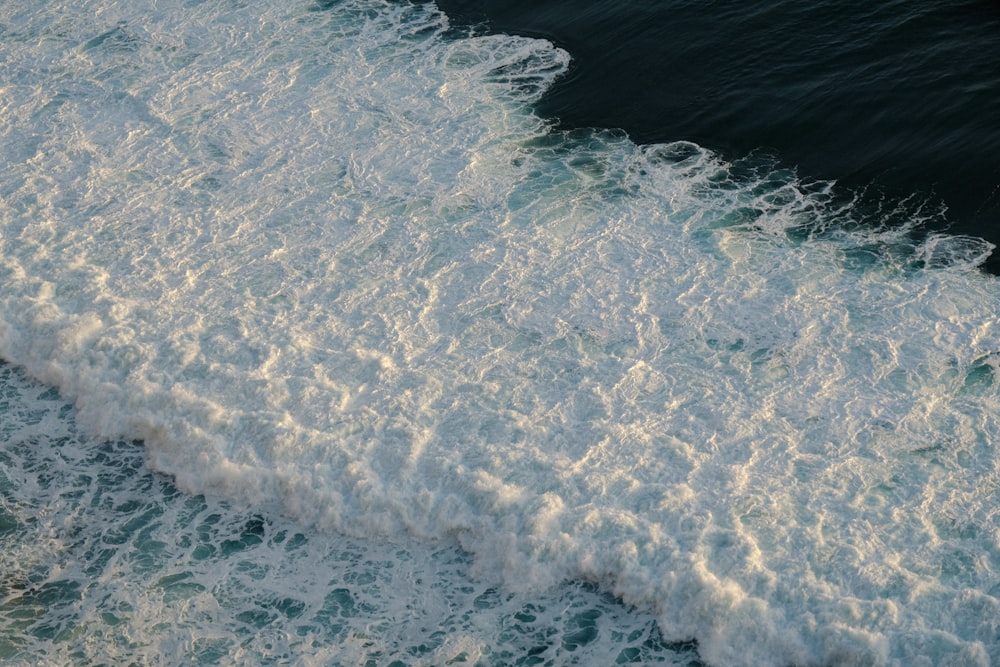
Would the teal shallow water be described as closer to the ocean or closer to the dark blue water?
the ocean

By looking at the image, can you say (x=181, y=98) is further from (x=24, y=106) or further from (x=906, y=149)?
(x=906, y=149)

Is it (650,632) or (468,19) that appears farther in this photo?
(468,19)

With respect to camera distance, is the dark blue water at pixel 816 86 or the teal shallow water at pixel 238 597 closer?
the teal shallow water at pixel 238 597

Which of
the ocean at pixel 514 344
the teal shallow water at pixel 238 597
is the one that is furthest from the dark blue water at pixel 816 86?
the teal shallow water at pixel 238 597

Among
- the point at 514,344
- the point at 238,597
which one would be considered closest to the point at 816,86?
the point at 514,344

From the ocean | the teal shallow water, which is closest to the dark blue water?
the ocean

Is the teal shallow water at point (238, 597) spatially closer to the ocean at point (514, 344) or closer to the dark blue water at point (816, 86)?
the ocean at point (514, 344)

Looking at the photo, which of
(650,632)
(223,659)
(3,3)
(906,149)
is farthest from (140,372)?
(3,3)
